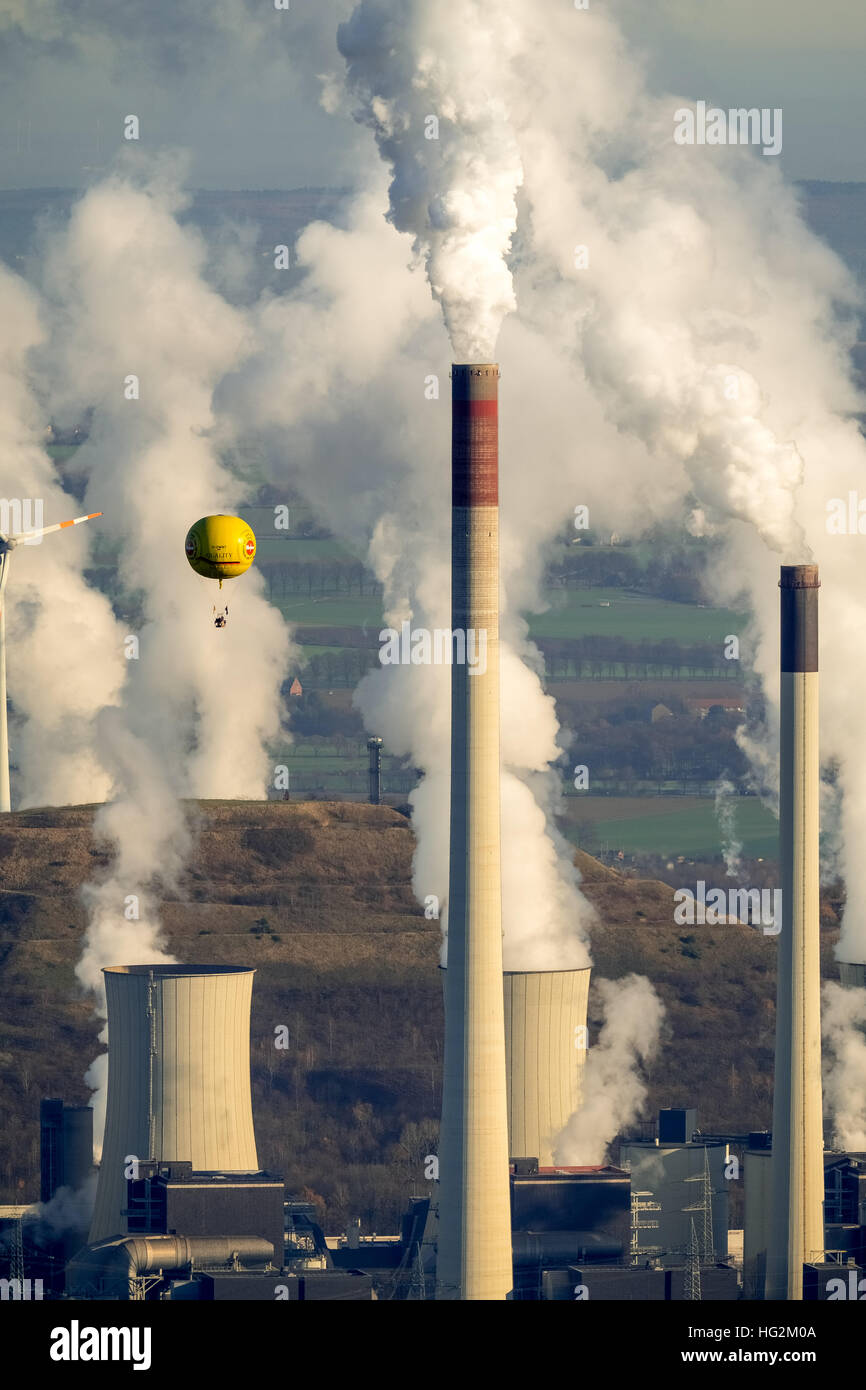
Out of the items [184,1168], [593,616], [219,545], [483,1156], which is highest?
[593,616]

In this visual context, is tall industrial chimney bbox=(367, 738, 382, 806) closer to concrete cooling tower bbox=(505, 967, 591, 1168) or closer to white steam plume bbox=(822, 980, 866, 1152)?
white steam plume bbox=(822, 980, 866, 1152)

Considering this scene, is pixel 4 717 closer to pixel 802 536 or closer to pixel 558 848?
pixel 558 848

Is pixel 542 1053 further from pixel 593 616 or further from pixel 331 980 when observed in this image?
pixel 593 616

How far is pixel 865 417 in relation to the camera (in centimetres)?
18888

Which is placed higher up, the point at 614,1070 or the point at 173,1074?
the point at 173,1074

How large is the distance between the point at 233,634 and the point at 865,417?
7008 cm

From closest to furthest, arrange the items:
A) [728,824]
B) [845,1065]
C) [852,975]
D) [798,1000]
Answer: [798,1000]
[852,975]
[845,1065]
[728,824]

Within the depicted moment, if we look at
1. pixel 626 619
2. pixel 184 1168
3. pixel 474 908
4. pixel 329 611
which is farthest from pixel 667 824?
pixel 474 908

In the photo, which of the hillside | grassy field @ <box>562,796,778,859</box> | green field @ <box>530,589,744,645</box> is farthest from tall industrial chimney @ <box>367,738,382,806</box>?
green field @ <box>530,589,744,645</box>

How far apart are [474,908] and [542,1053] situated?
35.7 feet

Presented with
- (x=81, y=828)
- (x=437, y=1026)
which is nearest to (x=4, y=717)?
(x=81, y=828)

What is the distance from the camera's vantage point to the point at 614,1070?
92.6 metres

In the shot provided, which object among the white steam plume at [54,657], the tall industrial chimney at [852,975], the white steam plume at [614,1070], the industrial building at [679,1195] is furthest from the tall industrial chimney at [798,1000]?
the white steam plume at [54,657]

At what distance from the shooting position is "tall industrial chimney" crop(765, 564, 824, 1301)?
66.4 m
